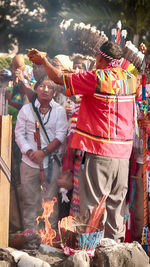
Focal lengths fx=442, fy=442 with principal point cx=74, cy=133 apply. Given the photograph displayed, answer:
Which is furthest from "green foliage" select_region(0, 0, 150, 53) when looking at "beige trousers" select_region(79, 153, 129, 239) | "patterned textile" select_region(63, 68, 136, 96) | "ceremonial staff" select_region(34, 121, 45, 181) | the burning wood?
the burning wood

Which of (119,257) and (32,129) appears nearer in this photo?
(119,257)

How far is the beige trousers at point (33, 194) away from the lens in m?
4.71

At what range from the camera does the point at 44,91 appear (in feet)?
15.7

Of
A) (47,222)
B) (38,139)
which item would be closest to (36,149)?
(38,139)

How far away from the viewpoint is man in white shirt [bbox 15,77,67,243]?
4.71 metres

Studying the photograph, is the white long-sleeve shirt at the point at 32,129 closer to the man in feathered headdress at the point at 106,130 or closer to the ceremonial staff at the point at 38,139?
the ceremonial staff at the point at 38,139

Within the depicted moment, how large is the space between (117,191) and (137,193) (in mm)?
757

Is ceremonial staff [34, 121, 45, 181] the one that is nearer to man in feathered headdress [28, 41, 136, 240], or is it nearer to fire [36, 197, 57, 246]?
fire [36, 197, 57, 246]

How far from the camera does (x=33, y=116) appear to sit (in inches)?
187

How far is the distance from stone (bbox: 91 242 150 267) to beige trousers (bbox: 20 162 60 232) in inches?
55.8

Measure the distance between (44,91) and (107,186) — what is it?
133cm

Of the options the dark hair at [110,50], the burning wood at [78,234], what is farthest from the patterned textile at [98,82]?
the burning wood at [78,234]

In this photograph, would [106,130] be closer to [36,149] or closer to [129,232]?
[36,149]

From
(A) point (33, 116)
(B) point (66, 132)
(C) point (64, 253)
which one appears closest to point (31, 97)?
(A) point (33, 116)
